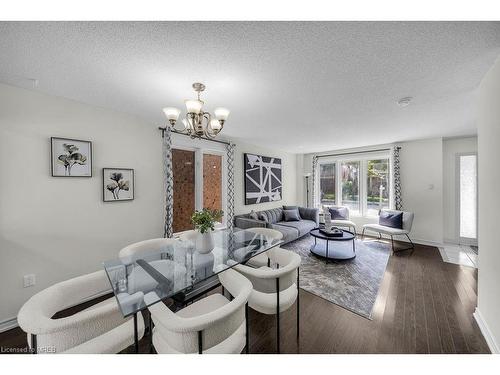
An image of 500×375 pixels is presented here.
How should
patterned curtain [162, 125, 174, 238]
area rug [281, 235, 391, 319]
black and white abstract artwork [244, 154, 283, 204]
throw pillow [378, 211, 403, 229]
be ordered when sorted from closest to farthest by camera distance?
1. area rug [281, 235, 391, 319]
2. patterned curtain [162, 125, 174, 238]
3. throw pillow [378, 211, 403, 229]
4. black and white abstract artwork [244, 154, 283, 204]

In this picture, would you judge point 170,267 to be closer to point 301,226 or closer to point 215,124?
point 215,124

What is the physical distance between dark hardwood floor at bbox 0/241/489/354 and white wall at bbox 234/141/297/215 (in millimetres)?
2433

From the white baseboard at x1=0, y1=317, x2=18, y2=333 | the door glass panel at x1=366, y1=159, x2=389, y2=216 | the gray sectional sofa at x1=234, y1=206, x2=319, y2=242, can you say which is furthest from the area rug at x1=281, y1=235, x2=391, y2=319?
the white baseboard at x1=0, y1=317, x2=18, y2=333

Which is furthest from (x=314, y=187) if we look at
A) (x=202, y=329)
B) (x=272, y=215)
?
(x=202, y=329)

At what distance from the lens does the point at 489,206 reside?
63.1 inches

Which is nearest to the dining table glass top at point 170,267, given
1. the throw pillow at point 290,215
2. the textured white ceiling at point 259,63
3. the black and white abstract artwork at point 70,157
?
the black and white abstract artwork at point 70,157

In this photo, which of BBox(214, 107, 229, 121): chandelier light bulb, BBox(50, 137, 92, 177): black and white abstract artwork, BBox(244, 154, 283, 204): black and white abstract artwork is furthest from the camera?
BBox(244, 154, 283, 204): black and white abstract artwork

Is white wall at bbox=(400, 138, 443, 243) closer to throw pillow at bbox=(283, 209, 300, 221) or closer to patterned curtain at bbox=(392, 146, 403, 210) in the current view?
patterned curtain at bbox=(392, 146, 403, 210)

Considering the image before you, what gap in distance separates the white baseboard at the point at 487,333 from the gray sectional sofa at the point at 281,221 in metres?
2.54

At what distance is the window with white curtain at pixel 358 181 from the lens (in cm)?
496

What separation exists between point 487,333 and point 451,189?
373cm

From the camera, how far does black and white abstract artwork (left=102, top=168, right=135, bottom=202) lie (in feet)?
7.78
